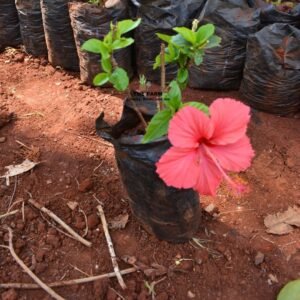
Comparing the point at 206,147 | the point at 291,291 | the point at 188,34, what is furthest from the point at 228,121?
the point at 291,291

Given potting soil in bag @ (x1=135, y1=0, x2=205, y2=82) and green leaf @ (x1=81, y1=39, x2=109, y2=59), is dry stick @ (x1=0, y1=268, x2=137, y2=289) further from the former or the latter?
potting soil in bag @ (x1=135, y1=0, x2=205, y2=82)

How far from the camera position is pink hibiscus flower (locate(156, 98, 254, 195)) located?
1117mm

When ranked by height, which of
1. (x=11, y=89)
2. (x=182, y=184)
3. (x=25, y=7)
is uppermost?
(x=182, y=184)

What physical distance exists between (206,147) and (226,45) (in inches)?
78.7

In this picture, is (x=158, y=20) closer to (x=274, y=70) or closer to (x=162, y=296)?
(x=274, y=70)

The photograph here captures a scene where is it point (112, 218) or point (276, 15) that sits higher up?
point (276, 15)

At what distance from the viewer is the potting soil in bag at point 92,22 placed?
2932mm

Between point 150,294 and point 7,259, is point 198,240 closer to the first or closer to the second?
point 150,294

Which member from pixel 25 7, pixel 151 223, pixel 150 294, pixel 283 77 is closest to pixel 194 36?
pixel 151 223

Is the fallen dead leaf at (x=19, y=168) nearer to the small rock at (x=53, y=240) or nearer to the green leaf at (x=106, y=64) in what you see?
the small rock at (x=53, y=240)

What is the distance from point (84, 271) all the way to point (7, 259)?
400 mm

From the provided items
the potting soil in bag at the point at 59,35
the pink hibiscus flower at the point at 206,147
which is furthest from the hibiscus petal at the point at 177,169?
the potting soil in bag at the point at 59,35

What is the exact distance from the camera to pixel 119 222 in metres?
2.15

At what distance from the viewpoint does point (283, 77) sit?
277 centimetres
